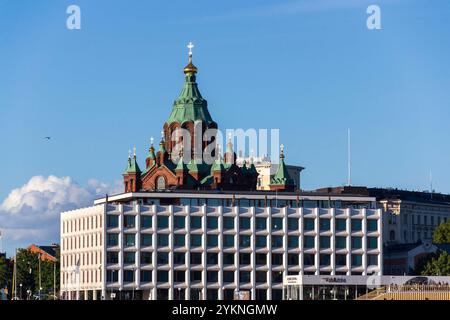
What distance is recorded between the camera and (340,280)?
19975cm
